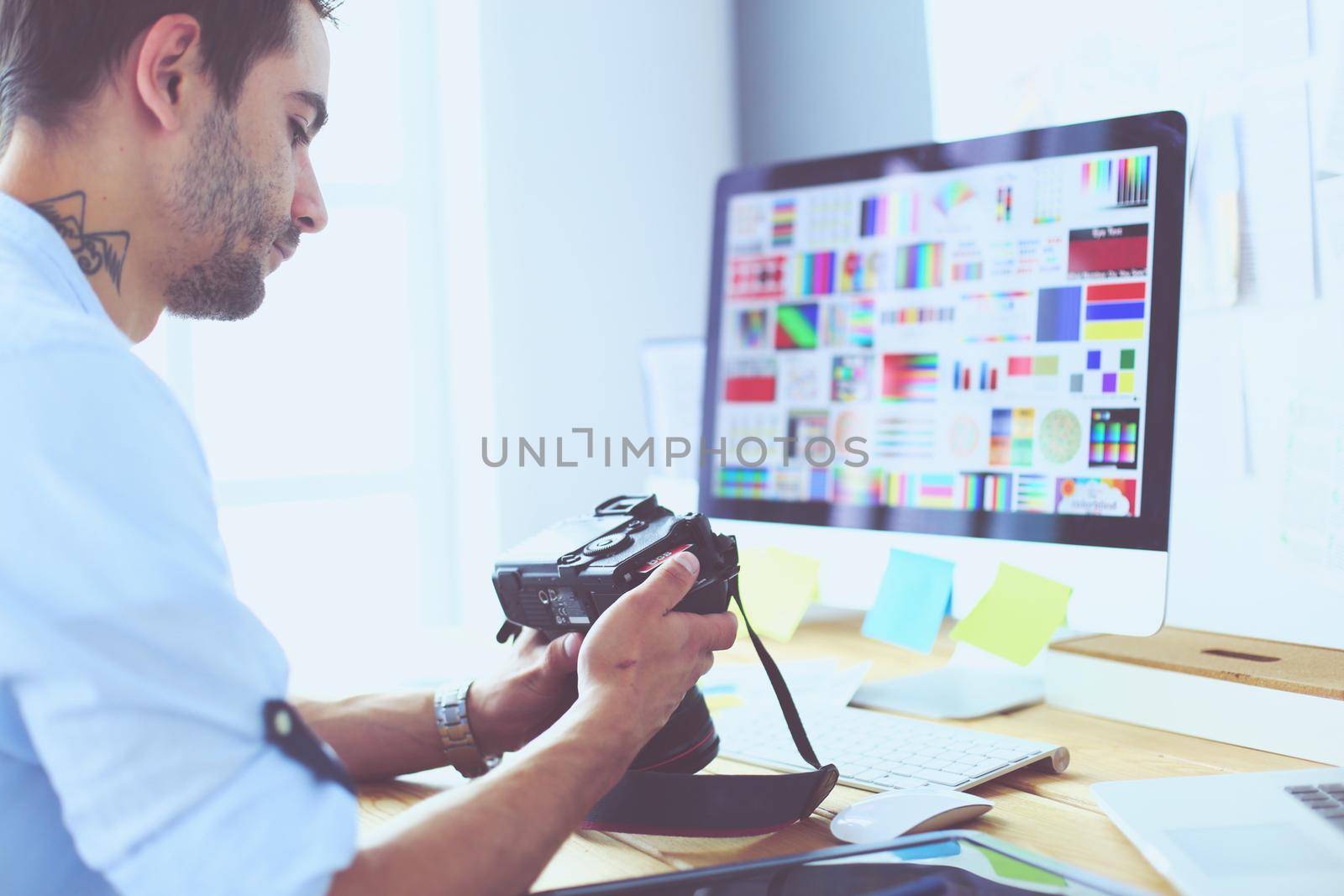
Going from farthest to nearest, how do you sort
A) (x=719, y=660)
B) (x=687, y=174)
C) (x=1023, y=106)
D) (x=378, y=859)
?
(x=687, y=174), (x=1023, y=106), (x=719, y=660), (x=378, y=859)

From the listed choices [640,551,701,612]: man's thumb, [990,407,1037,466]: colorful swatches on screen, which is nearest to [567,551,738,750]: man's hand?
[640,551,701,612]: man's thumb

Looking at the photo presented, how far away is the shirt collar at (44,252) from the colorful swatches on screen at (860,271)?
65cm

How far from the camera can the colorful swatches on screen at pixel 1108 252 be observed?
86 cm

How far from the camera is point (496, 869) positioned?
0.51 metres

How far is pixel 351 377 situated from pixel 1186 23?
60.3 inches

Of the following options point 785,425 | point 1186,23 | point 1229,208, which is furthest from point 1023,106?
point 785,425

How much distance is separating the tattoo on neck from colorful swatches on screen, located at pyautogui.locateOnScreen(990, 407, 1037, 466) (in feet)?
2.22

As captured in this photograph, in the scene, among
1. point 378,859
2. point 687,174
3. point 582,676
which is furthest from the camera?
point 687,174

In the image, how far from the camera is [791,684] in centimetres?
101

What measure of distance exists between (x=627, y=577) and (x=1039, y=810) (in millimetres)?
298

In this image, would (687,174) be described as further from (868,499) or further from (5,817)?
(5,817)

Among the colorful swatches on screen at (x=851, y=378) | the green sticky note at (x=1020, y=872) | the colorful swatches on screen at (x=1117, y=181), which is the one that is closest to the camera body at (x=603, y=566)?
the green sticky note at (x=1020, y=872)

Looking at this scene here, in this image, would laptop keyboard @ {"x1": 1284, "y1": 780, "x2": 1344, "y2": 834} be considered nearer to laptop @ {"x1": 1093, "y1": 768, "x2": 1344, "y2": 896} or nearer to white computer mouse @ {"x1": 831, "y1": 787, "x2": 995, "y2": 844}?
laptop @ {"x1": 1093, "y1": 768, "x2": 1344, "y2": 896}

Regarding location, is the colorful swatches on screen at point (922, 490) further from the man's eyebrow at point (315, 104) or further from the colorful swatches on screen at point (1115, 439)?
the man's eyebrow at point (315, 104)
